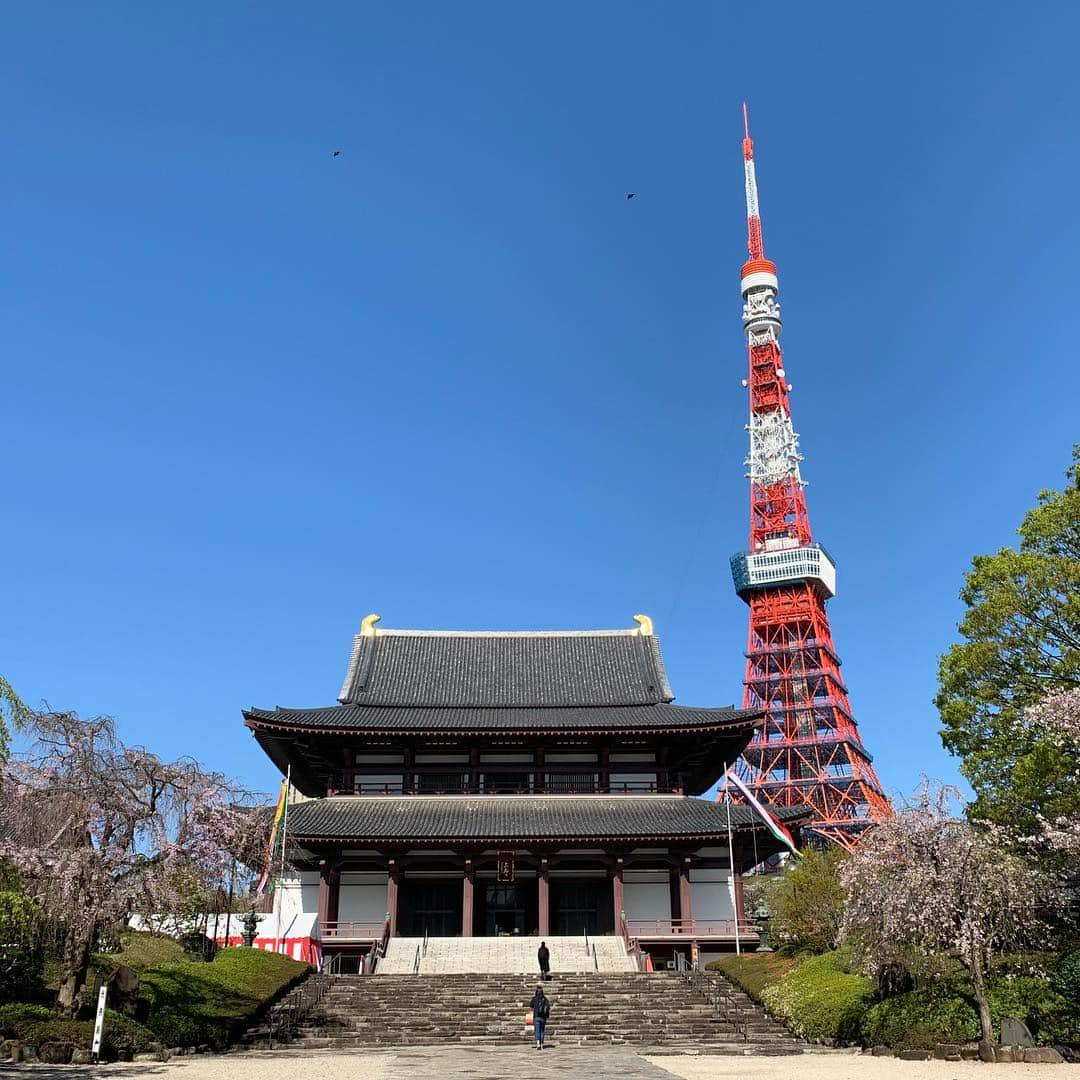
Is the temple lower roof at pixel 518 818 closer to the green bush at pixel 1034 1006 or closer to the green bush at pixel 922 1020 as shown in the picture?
the green bush at pixel 922 1020

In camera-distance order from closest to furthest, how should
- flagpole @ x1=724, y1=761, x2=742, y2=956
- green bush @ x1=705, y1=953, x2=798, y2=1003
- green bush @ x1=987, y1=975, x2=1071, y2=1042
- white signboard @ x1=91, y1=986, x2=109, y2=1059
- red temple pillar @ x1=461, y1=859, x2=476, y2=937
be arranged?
white signboard @ x1=91, y1=986, x2=109, y2=1059
green bush @ x1=987, y1=975, x2=1071, y2=1042
green bush @ x1=705, y1=953, x2=798, y2=1003
flagpole @ x1=724, y1=761, x2=742, y2=956
red temple pillar @ x1=461, y1=859, x2=476, y2=937

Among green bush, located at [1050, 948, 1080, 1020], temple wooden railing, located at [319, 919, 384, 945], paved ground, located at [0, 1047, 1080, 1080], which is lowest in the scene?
paved ground, located at [0, 1047, 1080, 1080]

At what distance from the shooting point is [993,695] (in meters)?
27.3

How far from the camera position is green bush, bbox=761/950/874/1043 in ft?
76.2

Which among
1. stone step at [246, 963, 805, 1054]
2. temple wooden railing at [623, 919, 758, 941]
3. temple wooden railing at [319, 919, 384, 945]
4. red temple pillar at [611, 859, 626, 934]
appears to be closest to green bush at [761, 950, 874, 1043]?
stone step at [246, 963, 805, 1054]

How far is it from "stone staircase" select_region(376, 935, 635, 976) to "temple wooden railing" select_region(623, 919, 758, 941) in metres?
2.05

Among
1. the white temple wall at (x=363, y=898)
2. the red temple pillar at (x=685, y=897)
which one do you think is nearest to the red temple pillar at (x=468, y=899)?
the white temple wall at (x=363, y=898)

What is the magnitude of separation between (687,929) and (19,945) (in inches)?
932

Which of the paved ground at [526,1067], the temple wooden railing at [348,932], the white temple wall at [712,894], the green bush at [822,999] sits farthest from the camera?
the white temple wall at [712,894]

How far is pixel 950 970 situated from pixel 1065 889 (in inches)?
132

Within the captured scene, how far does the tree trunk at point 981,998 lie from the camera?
19.3 metres

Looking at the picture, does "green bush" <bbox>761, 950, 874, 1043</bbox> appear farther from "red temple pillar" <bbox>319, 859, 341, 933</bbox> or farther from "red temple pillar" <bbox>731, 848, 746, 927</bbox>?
"red temple pillar" <bbox>319, 859, 341, 933</bbox>

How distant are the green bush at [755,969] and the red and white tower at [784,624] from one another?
5032 cm

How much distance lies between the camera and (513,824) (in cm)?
3672
